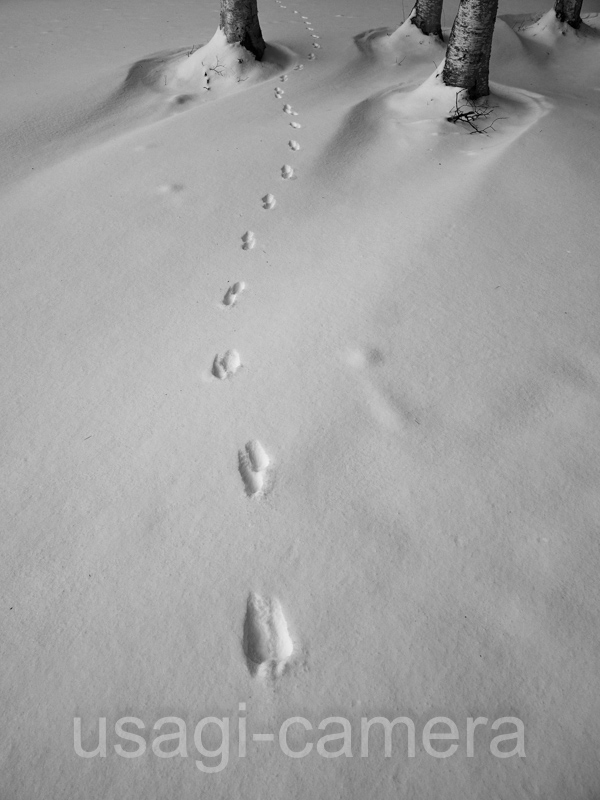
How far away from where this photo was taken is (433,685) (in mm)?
1141

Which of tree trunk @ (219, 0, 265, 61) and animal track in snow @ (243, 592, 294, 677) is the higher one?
tree trunk @ (219, 0, 265, 61)

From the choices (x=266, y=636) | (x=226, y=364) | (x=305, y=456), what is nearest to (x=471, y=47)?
(x=226, y=364)

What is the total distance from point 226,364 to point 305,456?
538mm

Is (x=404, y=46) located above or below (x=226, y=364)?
above

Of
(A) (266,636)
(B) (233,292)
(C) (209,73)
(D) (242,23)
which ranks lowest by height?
(A) (266,636)

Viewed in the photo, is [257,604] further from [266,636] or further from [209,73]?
[209,73]

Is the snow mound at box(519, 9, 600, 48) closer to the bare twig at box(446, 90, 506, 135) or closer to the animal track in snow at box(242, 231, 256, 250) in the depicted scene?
the bare twig at box(446, 90, 506, 135)

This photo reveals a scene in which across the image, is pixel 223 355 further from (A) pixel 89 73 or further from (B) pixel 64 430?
(A) pixel 89 73

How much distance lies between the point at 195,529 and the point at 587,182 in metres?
2.56

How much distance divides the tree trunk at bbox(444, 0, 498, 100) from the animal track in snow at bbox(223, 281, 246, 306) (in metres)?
2.32

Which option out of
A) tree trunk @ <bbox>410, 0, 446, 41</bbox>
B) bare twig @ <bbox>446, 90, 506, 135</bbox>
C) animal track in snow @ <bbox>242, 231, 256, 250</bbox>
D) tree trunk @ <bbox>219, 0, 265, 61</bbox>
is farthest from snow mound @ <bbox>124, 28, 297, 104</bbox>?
animal track in snow @ <bbox>242, 231, 256, 250</bbox>

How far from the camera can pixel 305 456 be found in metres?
1.58

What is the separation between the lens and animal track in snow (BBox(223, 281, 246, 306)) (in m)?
2.18

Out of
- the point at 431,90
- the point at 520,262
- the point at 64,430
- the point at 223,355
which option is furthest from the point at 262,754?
the point at 431,90
